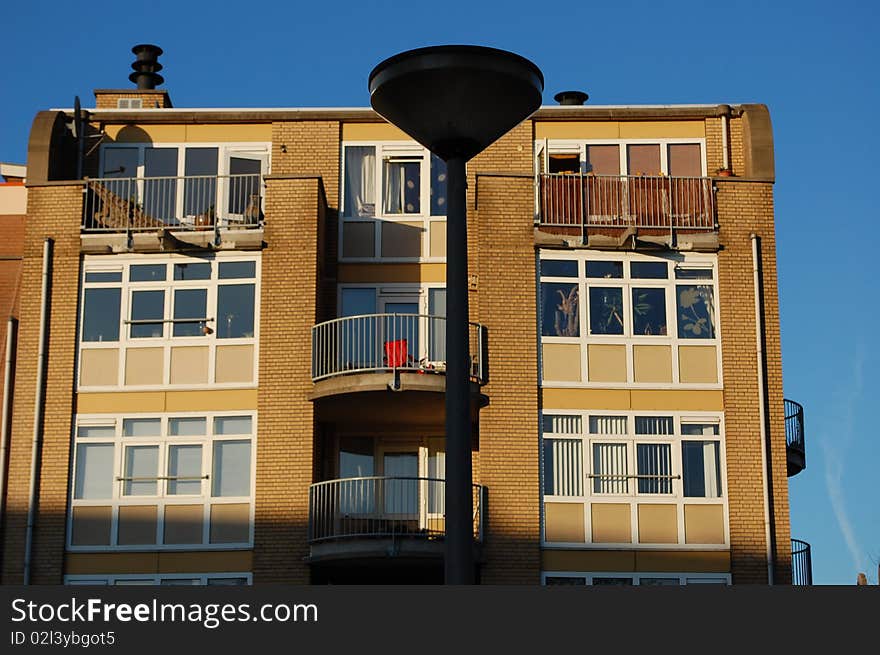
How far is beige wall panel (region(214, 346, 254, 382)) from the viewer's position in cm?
2744

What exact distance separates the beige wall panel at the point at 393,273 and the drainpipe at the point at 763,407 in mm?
6009

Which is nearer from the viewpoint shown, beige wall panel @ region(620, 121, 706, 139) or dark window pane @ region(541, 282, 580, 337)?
dark window pane @ region(541, 282, 580, 337)

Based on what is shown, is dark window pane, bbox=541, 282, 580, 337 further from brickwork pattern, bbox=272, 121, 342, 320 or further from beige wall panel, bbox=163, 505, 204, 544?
beige wall panel, bbox=163, 505, 204, 544

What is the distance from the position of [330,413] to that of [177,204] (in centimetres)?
538

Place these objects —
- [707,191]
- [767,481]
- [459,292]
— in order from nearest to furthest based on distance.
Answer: [459,292] → [767,481] → [707,191]

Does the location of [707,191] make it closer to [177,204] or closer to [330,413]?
[330,413]

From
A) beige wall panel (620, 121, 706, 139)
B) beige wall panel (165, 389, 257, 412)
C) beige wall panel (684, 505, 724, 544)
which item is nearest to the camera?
beige wall panel (684, 505, 724, 544)

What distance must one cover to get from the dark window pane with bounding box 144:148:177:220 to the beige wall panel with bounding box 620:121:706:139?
9068mm

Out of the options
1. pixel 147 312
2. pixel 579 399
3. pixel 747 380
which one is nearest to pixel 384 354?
pixel 579 399

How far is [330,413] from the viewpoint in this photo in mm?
27797

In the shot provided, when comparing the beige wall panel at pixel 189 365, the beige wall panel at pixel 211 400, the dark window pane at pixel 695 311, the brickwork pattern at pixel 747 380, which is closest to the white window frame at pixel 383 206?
the beige wall panel at pixel 189 365

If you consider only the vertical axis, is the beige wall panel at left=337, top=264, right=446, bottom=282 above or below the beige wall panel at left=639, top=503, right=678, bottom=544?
above

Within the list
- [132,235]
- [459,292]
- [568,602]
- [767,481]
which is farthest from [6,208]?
[568,602]

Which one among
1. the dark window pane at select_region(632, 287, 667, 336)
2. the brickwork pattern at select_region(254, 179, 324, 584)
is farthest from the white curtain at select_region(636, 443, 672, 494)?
the brickwork pattern at select_region(254, 179, 324, 584)
